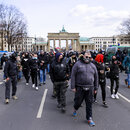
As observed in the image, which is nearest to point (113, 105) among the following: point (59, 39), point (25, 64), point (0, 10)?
point (25, 64)

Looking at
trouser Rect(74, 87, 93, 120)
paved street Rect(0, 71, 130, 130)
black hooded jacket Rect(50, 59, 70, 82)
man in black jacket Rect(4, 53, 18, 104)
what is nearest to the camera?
paved street Rect(0, 71, 130, 130)

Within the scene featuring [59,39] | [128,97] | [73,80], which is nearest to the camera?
[73,80]

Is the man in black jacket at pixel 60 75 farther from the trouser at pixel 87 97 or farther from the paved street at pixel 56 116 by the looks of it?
the trouser at pixel 87 97

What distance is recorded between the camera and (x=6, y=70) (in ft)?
22.0

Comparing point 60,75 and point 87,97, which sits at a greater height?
point 60,75

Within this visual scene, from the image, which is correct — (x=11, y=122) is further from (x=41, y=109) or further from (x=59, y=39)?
(x=59, y=39)

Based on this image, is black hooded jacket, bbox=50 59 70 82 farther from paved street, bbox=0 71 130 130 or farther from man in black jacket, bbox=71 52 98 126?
paved street, bbox=0 71 130 130

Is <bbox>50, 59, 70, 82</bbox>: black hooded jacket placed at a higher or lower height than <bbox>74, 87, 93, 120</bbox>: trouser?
higher

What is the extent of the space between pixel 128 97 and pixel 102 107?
191 cm

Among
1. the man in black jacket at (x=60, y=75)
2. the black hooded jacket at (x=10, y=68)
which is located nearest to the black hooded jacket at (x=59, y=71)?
the man in black jacket at (x=60, y=75)

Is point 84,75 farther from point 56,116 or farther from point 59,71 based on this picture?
point 56,116

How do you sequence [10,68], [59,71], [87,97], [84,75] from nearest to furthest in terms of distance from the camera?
[84,75], [87,97], [59,71], [10,68]

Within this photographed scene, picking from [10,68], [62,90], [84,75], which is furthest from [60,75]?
[10,68]

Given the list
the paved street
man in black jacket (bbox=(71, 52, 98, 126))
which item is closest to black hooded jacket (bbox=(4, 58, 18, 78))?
the paved street
